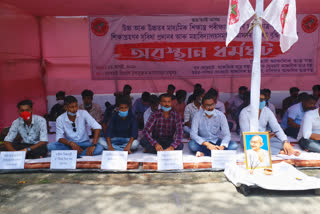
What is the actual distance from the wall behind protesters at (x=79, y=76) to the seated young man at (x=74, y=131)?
300 cm

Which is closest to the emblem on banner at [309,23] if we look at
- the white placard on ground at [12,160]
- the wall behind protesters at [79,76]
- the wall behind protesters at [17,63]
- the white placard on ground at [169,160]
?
the wall behind protesters at [79,76]

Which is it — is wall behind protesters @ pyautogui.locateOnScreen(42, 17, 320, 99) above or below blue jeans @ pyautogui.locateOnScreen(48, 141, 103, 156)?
above

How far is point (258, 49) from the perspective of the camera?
9.51ft

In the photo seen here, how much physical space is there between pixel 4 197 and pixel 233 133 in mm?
4241

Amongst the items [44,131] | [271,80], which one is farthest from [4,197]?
[271,80]

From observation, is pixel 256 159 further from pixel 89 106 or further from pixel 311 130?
pixel 89 106

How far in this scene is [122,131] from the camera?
4.44 meters

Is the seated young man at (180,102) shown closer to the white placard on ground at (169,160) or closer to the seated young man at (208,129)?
the seated young man at (208,129)

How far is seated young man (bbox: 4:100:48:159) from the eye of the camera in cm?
393

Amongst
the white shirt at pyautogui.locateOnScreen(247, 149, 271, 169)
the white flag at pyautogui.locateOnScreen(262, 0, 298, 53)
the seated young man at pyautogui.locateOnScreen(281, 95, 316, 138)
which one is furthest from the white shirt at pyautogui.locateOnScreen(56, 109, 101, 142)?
the seated young man at pyautogui.locateOnScreen(281, 95, 316, 138)

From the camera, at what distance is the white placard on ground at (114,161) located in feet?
11.7

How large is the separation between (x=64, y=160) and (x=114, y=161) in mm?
696

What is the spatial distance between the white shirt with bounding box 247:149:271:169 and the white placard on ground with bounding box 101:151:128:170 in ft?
5.22

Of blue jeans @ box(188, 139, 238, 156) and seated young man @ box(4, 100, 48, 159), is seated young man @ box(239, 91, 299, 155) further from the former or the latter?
seated young man @ box(4, 100, 48, 159)
